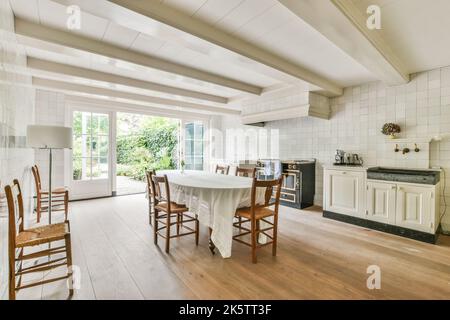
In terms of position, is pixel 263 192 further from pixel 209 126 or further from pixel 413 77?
pixel 209 126

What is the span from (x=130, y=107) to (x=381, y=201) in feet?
17.4

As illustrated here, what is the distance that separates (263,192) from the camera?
2570mm

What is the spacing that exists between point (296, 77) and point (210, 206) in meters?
2.12

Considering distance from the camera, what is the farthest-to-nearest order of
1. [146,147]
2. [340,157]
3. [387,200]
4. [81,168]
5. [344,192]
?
[146,147] → [81,168] → [340,157] → [344,192] → [387,200]

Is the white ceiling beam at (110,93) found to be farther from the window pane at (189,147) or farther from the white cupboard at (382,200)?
the white cupboard at (382,200)

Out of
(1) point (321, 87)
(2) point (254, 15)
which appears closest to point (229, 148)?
(1) point (321, 87)

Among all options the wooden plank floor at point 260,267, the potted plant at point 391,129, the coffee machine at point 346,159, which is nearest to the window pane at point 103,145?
the wooden plank floor at point 260,267

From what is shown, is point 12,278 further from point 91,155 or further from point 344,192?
point 344,192

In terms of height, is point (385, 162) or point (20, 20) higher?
point (20, 20)

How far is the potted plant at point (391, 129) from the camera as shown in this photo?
11.5 feet

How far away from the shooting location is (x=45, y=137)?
2422mm

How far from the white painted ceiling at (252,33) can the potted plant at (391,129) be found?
84cm

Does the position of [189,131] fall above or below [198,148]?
above

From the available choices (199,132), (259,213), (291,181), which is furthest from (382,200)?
(199,132)
